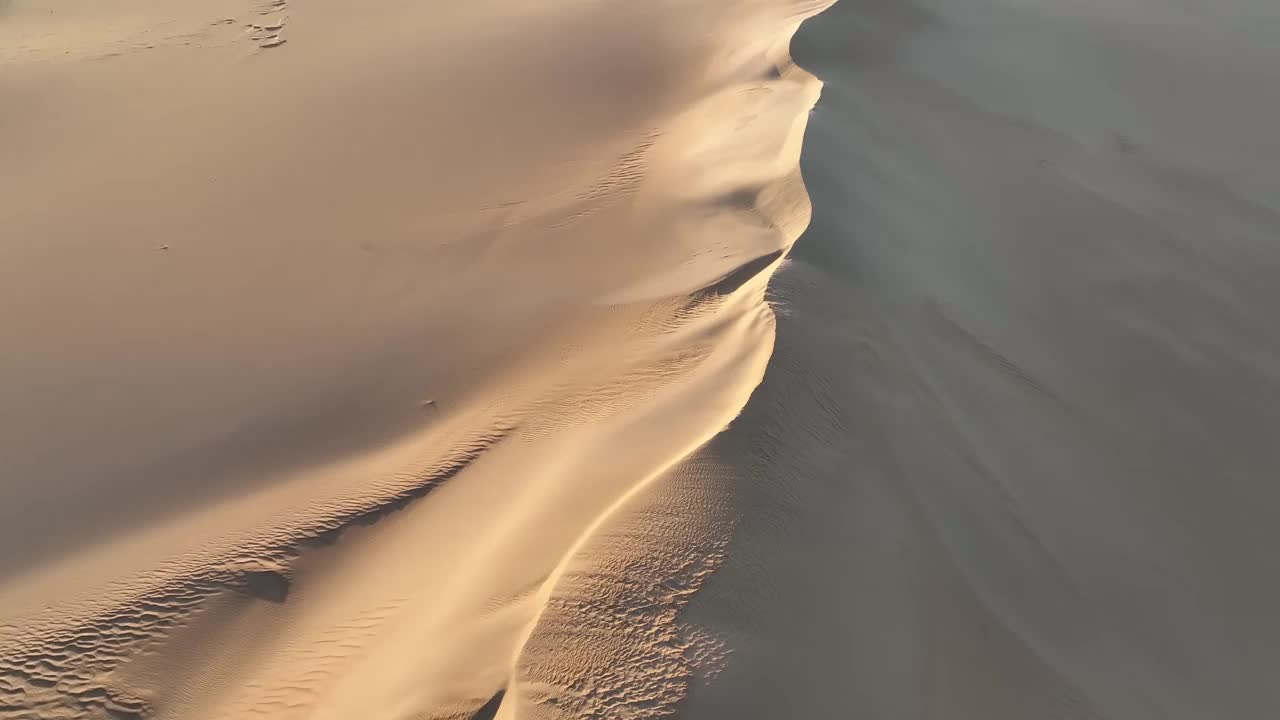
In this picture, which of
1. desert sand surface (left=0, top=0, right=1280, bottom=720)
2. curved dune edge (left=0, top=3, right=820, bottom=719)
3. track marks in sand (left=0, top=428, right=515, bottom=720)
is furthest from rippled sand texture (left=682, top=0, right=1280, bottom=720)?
track marks in sand (left=0, top=428, right=515, bottom=720)

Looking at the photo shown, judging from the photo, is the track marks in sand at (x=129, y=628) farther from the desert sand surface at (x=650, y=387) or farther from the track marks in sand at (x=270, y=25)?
the track marks in sand at (x=270, y=25)

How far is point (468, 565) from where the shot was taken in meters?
2.68

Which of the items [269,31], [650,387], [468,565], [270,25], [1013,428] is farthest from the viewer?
[270,25]

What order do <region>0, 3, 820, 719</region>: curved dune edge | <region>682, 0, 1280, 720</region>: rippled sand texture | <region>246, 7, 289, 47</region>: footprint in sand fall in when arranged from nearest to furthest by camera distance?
<region>0, 3, 820, 719</region>: curved dune edge → <region>682, 0, 1280, 720</region>: rippled sand texture → <region>246, 7, 289, 47</region>: footprint in sand

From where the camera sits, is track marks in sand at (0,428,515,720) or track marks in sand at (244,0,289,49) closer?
track marks in sand at (0,428,515,720)

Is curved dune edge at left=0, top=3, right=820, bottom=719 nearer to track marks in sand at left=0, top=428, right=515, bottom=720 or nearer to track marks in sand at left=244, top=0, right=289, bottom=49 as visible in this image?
track marks in sand at left=0, top=428, right=515, bottom=720

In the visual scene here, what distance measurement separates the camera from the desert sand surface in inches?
95.6

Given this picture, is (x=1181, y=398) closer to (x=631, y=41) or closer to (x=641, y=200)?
(x=641, y=200)

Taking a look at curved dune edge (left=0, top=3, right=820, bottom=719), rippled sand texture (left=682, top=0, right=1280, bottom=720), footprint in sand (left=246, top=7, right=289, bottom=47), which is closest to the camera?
curved dune edge (left=0, top=3, right=820, bottom=719)

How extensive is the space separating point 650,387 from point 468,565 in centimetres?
107

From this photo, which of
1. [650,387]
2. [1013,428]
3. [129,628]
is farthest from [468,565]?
[1013,428]

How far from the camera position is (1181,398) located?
3.88m

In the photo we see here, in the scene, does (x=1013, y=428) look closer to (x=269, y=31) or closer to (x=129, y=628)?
(x=129, y=628)

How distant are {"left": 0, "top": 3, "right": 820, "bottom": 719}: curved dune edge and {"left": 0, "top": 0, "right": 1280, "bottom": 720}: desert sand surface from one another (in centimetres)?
2
